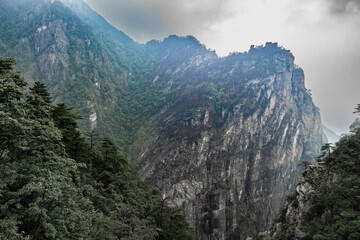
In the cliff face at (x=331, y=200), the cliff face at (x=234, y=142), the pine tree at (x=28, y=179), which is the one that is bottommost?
the pine tree at (x=28, y=179)

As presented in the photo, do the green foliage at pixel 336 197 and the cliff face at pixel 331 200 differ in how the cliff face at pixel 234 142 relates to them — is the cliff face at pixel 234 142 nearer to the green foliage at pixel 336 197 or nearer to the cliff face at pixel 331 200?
the cliff face at pixel 331 200

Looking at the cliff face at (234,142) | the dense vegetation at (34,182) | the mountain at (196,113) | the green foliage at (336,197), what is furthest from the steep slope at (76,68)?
the dense vegetation at (34,182)

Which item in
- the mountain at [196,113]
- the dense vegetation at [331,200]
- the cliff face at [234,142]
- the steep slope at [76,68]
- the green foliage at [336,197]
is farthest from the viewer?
the steep slope at [76,68]

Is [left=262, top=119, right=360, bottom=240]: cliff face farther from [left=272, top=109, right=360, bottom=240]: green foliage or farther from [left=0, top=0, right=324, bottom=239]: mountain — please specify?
[left=0, top=0, right=324, bottom=239]: mountain

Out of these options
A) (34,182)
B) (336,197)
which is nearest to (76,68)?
(34,182)

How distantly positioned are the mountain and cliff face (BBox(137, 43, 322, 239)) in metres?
0.46

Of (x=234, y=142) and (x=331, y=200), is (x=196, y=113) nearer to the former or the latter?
(x=234, y=142)

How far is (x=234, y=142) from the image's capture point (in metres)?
94.2

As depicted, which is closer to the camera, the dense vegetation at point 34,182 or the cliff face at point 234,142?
the dense vegetation at point 34,182

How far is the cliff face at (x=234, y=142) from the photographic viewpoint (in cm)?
8062

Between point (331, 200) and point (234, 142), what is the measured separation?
67.5 m

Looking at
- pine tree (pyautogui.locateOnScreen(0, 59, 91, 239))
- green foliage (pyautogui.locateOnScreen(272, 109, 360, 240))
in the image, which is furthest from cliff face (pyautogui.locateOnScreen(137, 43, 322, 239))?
pine tree (pyautogui.locateOnScreen(0, 59, 91, 239))

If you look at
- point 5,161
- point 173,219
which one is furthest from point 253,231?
point 5,161

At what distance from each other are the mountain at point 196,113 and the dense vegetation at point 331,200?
161 feet
